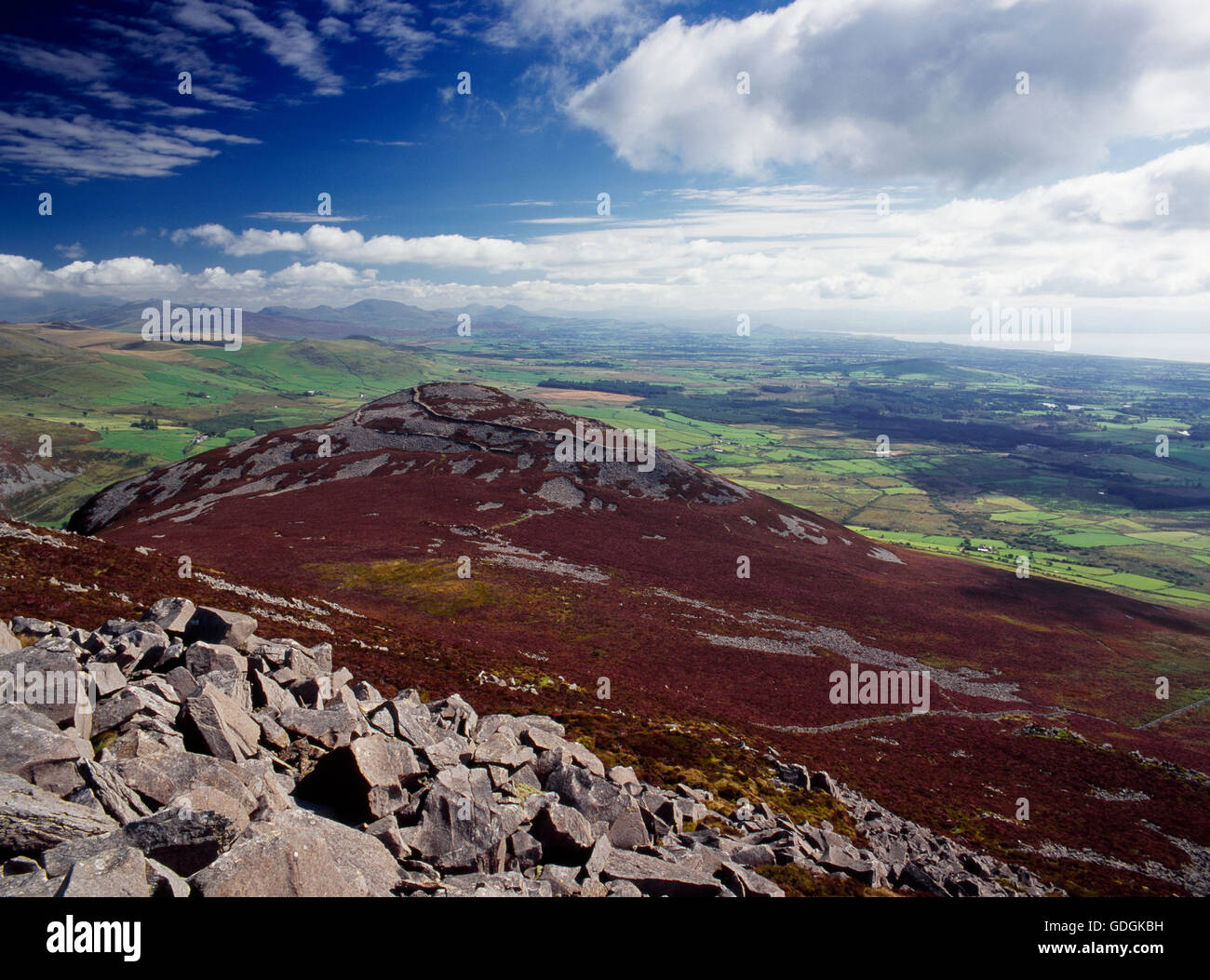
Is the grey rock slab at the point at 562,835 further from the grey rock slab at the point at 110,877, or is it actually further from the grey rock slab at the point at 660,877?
the grey rock slab at the point at 110,877

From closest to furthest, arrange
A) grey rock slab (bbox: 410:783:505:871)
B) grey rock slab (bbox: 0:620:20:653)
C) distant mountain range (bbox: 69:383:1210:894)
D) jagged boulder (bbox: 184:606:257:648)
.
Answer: grey rock slab (bbox: 410:783:505:871)
grey rock slab (bbox: 0:620:20:653)
jagged boulder (bbox: 184:606:257:648)
distant mountain range (bbox: 69:383:1210:894)

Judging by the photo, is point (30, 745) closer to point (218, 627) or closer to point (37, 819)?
point (37, 819)

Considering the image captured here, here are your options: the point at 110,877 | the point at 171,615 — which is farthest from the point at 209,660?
the point at 110,877

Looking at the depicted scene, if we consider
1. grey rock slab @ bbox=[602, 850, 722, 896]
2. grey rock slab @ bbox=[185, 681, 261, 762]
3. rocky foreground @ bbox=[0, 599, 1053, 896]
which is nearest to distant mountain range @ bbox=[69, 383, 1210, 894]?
rocky foreground @ bbox=[0, 599, 1053, 896]

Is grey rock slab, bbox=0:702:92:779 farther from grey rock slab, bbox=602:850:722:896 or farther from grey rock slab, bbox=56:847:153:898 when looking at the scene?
grey rock slab, bbox=602:850:722:896

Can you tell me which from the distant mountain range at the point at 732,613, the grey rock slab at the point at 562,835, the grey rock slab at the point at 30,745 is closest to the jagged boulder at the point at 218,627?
the grey rock slab at the point at 30,745

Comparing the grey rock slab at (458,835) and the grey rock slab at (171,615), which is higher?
the grey rock slab at (171,615)

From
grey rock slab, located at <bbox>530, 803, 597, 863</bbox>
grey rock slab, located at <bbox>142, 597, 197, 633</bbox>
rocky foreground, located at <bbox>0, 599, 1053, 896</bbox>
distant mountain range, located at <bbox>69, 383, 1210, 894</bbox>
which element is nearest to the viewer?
rocky foreground, located at <bbox>0, 599, 1053, 896</bbox>

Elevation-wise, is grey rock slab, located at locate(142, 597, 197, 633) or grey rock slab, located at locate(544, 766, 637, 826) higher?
grey rock slab, located at locate(142, 597, 197, 633)

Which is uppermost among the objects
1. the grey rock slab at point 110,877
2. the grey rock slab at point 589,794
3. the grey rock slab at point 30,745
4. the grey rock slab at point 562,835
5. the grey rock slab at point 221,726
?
the grey rock slab at point 30,745

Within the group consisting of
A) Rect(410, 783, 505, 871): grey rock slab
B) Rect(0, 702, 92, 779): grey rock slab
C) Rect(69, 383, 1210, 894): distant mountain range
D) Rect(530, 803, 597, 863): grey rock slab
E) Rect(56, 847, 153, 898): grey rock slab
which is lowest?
Rect(69, 383, 1210, 894): distant mountain range
